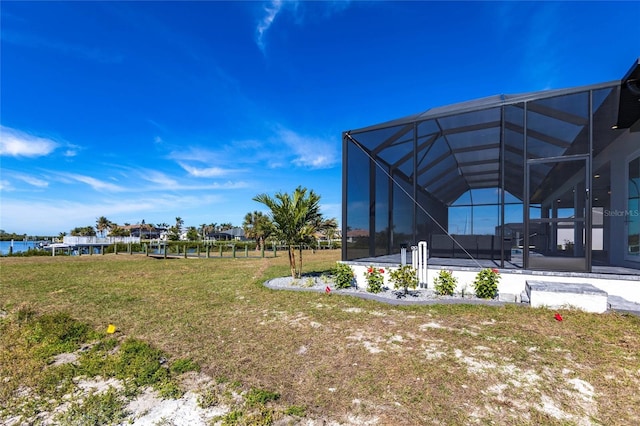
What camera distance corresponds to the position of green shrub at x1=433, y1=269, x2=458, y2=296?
18.3 feet

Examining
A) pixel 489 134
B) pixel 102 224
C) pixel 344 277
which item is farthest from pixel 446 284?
pixel 102 224

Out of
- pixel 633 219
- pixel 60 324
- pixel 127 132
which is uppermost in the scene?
pixel 127 132

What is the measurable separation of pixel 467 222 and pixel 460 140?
626cm

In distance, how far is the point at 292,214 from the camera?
7.69 m

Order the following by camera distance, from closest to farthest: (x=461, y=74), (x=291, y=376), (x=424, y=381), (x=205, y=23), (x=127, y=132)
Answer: (x=424, y=381)
(x=291, y=376)
(x=205, y=23)
(x=461, y=74)
(x=127, y=132)

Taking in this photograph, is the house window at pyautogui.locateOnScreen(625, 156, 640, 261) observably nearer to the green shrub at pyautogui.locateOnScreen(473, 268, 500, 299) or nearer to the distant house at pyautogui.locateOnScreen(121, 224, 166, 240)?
the green shrub at pyautogui.locateOnScreen(473, 268, 500, 299)

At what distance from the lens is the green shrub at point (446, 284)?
5578 millimetres

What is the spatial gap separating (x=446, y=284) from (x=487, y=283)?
0.72 metres

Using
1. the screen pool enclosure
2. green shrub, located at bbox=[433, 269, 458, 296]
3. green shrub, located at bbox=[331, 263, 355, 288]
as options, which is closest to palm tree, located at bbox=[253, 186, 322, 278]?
the screen pool enclosure

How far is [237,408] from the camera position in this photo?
2.12 m

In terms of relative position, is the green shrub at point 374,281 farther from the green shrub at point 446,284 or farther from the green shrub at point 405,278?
the green shrub at point 446,284

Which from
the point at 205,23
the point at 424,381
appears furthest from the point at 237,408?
the point at 205,23

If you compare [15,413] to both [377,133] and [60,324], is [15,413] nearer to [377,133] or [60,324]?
[60,324]

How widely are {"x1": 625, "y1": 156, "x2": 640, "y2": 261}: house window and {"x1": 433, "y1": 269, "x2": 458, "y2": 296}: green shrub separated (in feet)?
13.6
